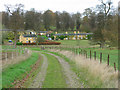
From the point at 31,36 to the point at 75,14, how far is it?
1512 inches

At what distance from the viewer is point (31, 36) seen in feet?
273

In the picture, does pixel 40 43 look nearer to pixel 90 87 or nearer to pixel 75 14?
pixel 75 14

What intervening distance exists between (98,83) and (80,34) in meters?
79.2

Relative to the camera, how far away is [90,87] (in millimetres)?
8992

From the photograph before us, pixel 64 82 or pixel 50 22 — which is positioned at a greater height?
pixel 50 22

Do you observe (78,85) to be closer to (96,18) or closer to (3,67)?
(3,67)

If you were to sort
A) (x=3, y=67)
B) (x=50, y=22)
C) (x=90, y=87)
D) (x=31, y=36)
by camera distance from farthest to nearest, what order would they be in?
(x=50, y=22) < (x=31, y=36) < (x=3, y=67) < (x=90, y=87)

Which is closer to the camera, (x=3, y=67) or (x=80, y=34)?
(x=3, y=67)

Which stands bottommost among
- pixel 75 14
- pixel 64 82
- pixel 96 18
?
pixel 64 82

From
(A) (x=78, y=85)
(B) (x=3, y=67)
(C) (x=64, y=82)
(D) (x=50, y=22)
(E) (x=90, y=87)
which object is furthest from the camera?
(D) (x=50, y=22)

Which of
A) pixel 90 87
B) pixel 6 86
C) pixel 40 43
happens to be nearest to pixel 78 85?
pixel 90 87

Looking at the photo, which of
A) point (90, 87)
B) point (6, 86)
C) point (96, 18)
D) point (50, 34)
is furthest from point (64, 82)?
point (50, 34)

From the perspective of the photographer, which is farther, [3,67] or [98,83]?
[3,67]

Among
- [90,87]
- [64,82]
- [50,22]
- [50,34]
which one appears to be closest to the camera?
[90,87]
